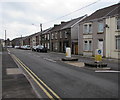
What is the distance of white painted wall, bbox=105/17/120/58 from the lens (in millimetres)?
24219

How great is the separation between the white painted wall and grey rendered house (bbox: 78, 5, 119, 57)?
0.67m

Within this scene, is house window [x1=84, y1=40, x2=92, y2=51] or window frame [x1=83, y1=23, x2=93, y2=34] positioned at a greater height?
window frame [x1=83, y1=23, x2=93, y2=34]

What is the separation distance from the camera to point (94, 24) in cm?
2870

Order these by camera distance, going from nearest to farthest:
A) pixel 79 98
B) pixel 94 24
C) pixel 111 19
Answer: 1. pixel 79 98
2. pixel 111 19
3. pixel 94 24

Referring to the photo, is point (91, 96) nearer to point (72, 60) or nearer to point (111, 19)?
point (72, 60)

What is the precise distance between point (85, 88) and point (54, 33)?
40.7 m

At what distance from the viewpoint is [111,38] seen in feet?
81.6

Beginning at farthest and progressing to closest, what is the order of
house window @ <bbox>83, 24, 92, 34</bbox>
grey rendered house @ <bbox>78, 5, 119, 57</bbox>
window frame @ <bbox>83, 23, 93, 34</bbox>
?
house window @ <bbox>83, 24, 92, 34</bbox>, window frame @ <bbox>83, 23, 93, 34</bbox>, grey rendered house @ <bbox>78, 5, 119, 57</bbox>

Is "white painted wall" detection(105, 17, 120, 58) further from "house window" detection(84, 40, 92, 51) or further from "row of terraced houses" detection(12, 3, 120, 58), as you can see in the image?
"house window" detection(84, 40, 92, 51)

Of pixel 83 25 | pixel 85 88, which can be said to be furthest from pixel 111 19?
pixel 85 88

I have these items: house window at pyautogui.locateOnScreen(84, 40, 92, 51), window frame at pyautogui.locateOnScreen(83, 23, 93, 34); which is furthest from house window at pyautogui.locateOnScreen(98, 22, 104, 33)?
house window at pyautogui.locateOnScreen(84, 40, 92, 51)

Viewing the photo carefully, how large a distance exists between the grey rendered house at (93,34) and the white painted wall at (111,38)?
26.5 inches

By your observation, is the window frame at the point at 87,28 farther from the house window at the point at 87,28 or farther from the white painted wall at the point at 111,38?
the white painted wall at the point at 111,38

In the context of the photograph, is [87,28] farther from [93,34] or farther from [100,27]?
[100,27]
